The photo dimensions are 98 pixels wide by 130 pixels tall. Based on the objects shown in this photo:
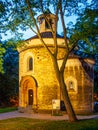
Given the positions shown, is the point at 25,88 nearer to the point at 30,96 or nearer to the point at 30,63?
the point at 30,96

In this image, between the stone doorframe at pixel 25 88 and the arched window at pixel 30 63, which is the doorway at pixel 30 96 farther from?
the arched window at pixel 30 63

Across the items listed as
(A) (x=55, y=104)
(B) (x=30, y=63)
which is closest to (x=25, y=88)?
(B) (x=30, y=63)

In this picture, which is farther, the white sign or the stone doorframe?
the stone doorframe

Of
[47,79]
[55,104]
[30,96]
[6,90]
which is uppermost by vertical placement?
[47,79]

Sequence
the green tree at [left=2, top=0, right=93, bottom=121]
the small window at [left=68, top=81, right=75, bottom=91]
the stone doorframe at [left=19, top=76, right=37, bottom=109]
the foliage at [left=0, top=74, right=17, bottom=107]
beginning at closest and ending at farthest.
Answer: the green tree at [left=2, top=0, right=93, bottom=121]
the small window at [left=68, top=81, right=75, bottom=91]
the stone doorframe at [left=19, top=76, right=37, bottom=109]
the foliage at [left=0, top=74, right=17, bottom=107]

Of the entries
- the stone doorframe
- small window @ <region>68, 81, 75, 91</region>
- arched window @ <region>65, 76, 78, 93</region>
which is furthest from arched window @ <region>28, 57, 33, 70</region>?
small window @ <region>68, 81, 75, 91</region>

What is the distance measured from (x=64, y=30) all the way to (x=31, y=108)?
45.4 ft

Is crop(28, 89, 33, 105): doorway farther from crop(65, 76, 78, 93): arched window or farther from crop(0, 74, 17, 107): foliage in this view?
crop(0, 74, 17, 107): foliage

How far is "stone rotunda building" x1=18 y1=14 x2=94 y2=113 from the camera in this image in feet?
99.3

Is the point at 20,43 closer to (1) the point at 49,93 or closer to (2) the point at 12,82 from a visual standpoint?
(1) the point at 49,93

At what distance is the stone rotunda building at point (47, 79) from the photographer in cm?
3028

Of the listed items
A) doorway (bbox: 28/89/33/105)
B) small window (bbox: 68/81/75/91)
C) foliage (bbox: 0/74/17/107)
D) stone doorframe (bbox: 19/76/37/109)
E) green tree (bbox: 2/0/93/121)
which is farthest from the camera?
foliage (bbox: 0/74/17/107)

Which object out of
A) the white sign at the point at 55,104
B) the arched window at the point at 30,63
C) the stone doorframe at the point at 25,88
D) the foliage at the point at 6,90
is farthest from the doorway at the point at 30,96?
the foliage at the point at 6,90

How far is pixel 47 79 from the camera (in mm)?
31234
